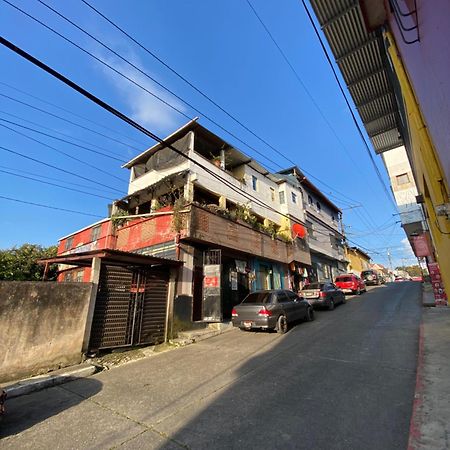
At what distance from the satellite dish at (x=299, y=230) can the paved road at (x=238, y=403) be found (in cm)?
1514

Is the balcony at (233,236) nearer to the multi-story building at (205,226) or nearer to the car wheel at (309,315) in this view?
the multi-story building at (205,226)

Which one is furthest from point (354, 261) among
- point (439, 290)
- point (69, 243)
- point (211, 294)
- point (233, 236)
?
point (69, 243)

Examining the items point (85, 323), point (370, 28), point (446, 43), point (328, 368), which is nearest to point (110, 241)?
point (85, 323)

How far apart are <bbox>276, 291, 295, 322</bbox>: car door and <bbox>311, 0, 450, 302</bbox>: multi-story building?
600 centimetres

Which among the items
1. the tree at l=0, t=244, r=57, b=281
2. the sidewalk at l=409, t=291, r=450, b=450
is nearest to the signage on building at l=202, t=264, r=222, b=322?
the sidewalk at l=409, t=291, r=450, b=450

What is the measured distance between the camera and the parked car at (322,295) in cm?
1577

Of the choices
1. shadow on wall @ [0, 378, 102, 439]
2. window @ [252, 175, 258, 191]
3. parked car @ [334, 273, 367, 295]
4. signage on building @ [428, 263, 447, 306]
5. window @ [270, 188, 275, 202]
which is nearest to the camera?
shadow on wall @ [0, 378, 102, 439]

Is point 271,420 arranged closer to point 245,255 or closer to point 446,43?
point 446,43

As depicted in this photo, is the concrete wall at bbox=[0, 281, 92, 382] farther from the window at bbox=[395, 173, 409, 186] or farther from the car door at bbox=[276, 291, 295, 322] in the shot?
the window at bbox=[395, 173, 409, 186]

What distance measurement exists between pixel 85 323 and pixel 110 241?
10.1 m

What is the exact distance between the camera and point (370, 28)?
231 inches

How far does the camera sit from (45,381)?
609 centimetres

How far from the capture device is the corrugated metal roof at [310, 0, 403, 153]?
564 cm

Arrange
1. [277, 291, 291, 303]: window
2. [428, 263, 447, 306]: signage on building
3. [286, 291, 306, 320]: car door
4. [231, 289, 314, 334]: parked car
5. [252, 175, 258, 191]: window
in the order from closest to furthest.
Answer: [231, 289, 314, 334]: parked car
[277, 291, 291, 303]: window
[286, 291, 306, 320]: car door
[428, 263, 447, 306]: signage on building
[252, 175, 258, 191]: window
